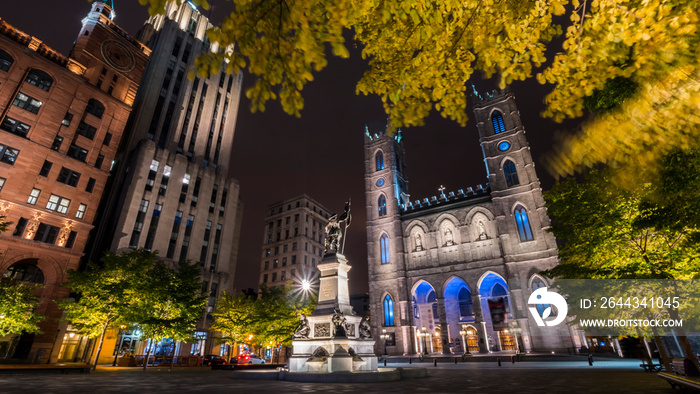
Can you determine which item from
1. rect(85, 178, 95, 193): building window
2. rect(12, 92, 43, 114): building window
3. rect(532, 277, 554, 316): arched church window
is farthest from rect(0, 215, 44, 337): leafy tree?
rect(532, 277, 554, 316): arched church window

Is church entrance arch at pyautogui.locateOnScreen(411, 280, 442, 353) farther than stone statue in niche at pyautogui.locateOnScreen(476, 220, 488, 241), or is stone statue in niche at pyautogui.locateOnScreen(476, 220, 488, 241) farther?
church entrance arch at pyautogui.locateOnScreen(411, 280, 442, 353)

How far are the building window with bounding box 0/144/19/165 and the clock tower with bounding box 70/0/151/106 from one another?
42.3ft

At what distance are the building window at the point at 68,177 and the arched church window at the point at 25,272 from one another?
825cm

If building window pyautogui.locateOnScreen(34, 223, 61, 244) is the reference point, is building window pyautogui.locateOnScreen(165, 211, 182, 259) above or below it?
above

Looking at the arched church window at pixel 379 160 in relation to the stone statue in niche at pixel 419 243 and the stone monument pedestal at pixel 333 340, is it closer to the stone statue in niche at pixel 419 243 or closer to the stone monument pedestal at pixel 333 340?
the stone statue in niche at pixel 419 243

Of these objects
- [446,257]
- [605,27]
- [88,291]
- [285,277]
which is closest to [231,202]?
[285,277]

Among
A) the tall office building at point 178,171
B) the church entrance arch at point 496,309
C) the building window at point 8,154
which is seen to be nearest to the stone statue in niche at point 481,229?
the church entrance arch at point 496,309

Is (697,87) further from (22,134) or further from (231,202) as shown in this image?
(231,202)

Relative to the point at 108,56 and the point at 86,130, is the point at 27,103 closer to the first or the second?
the point at 86,130

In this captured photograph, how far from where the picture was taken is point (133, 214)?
41.4 metres

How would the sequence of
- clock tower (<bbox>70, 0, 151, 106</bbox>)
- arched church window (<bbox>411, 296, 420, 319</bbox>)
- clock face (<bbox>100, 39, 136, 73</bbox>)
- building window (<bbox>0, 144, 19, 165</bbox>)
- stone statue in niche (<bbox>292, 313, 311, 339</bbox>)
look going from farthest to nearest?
1. arched church window (<bbox>411, 296, 420, 319</bbox>)
2. clock face (<bbox>100, 39, 136, 73</bbox>)
3. clock tower (<bbox>70, 0, 151, 106</bbox>)
4. building window (<bbox>0, 144, 19, 165</bbox>)
5. stone statue in niche (<bbox>292, 313, 311, 339</bbox>)

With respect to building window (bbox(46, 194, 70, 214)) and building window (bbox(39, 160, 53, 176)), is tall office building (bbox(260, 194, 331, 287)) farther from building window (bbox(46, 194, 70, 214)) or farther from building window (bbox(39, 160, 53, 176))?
building window (bbox(39, 160, 53, 176))

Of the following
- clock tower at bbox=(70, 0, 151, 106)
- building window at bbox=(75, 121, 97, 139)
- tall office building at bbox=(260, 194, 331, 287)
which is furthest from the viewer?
tall office building at bbox=(260, 194, 331, 287)

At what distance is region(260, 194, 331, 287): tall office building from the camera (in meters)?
70.6
